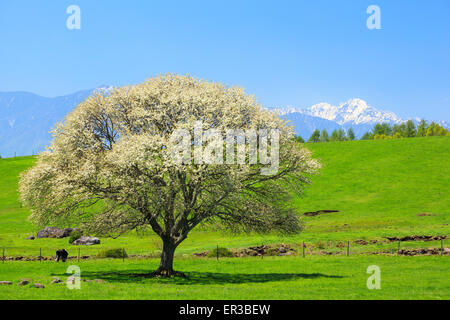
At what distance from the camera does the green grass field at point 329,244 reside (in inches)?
1229

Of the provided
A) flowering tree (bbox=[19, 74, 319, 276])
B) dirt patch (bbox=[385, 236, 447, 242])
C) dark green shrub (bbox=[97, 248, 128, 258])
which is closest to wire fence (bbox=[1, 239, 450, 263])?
dark green shrub (bbox=[97, 248, 128, 258])

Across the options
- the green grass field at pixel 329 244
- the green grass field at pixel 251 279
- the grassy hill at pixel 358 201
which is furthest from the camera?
the grassy hill at pixel 358 201

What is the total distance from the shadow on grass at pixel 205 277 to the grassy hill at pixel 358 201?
21882 millimetres

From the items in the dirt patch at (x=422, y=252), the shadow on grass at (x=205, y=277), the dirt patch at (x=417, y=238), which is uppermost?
the dirt patch at (x=417, y=238)

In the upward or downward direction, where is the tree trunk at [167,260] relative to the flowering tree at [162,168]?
downward

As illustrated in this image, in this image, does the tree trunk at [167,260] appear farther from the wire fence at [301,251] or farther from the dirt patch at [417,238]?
the dirt patch at [417,238]

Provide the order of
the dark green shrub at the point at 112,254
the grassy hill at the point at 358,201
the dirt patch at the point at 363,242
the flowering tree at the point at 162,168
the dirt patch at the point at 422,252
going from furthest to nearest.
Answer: the grassy hill at the point at 358,201 < the dirt patch at the point at 363,242 < the dark green shrub at the point at 112,254 < the dirt patch at the point at 422,252 < the flowering tree at the point at 162,168

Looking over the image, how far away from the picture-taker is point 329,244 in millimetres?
65000

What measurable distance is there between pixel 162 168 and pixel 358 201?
7377 centimetres

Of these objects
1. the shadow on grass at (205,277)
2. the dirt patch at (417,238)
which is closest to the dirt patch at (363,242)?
the dirt patch at (417,238)

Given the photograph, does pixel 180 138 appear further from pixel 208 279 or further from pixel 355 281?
pixel 355 281

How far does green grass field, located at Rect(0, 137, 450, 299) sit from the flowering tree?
514cm

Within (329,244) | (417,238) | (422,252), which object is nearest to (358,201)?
(417,238)
